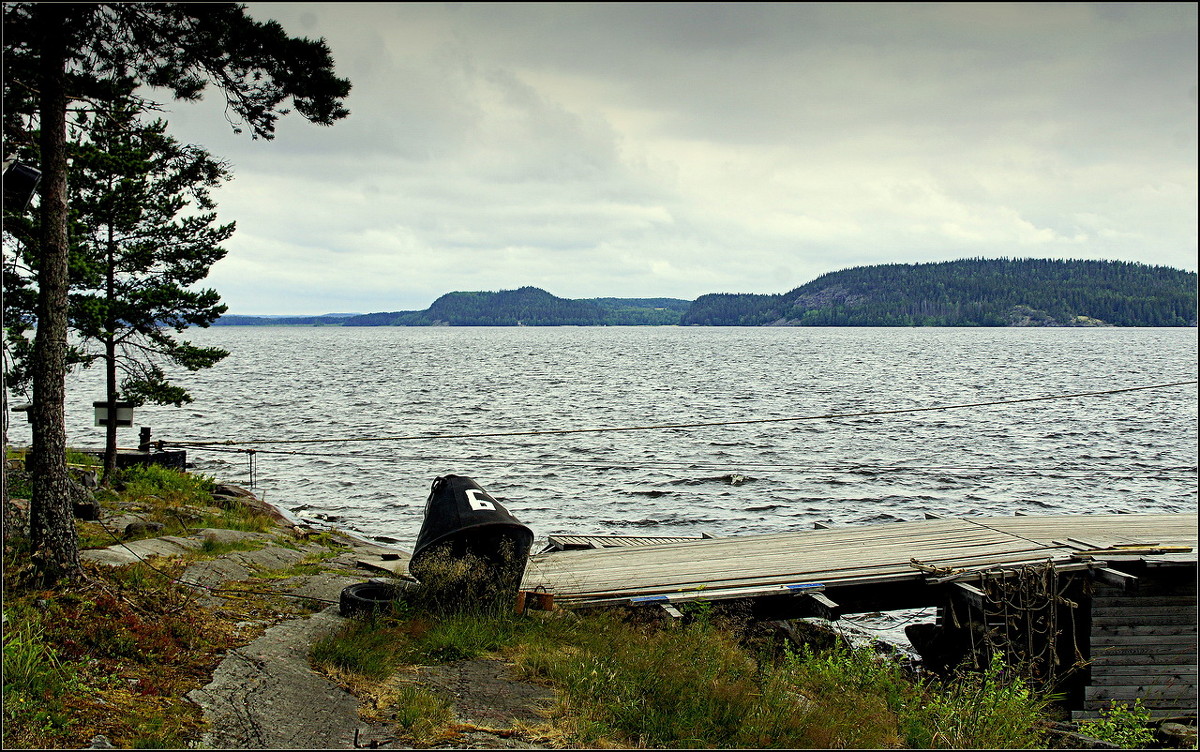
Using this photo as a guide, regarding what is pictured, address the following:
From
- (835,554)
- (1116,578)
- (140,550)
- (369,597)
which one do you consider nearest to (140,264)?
(140,550)

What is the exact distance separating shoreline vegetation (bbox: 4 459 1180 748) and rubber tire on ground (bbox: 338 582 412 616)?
0.16 m

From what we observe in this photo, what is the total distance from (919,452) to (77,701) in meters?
31.1

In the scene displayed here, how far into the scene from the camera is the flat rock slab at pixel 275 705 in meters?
6.11

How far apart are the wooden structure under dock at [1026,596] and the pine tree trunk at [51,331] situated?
531cm

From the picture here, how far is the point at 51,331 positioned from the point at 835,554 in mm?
10588

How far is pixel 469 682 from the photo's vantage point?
762 centimetres

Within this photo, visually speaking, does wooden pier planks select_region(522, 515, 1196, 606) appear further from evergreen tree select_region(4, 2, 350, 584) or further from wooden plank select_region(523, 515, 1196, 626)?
evergreen tree select_region(4, 2, 350, 584)

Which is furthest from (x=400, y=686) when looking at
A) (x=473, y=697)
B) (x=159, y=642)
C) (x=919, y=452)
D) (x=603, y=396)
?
(x=603, y=396)

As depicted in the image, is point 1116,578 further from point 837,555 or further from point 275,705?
point 275,705

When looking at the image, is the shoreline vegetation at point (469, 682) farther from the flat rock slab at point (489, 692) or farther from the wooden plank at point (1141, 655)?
the wooden plank at point (1141, 655)

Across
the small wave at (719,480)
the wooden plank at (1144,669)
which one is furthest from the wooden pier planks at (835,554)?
the small wave at (719,480)

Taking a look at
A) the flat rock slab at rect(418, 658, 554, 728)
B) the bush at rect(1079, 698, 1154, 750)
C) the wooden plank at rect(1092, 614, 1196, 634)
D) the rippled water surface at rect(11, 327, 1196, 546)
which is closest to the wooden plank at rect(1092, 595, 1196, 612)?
the wooden plank at rect(1092, 614, 1196, 634)

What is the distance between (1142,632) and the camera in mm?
11141

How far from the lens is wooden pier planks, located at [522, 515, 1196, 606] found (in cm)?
1111
